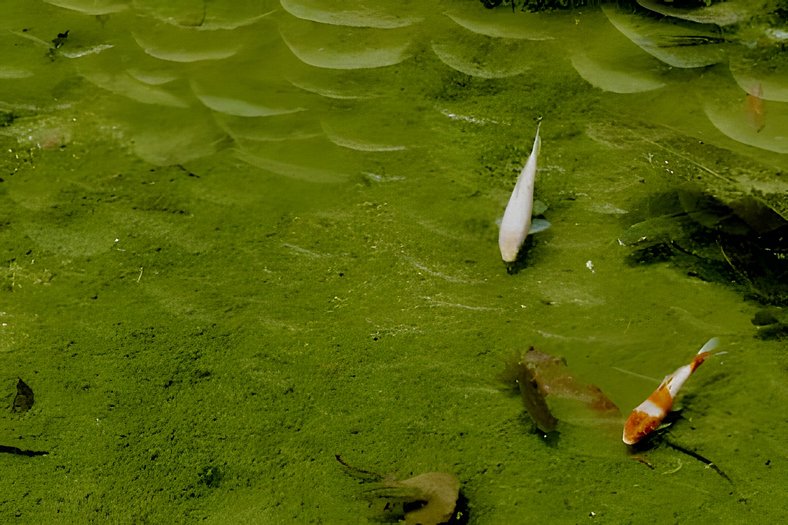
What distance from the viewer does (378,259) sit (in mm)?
1742

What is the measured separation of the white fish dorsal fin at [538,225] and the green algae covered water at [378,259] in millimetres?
19

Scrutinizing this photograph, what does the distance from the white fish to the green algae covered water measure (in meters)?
0.04

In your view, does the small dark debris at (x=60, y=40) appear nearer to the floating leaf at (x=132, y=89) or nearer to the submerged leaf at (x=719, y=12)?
the floating leaf at (x=132, y=89)

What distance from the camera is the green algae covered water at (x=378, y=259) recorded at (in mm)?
1575

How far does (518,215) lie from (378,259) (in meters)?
0.30

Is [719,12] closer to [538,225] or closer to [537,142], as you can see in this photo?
[537,142]

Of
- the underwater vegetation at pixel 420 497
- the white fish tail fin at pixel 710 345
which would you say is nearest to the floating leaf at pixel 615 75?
the white fish tail fin at pixel 710 345

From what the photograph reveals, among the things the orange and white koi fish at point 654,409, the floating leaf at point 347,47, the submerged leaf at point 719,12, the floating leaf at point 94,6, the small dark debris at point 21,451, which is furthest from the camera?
the floating leaf at point 94,6

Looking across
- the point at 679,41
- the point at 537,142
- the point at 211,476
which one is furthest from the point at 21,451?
the point at 679,41

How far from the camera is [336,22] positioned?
1.94 metres

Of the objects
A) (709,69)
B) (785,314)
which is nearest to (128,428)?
(785,314)

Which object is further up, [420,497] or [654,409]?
[654,409]

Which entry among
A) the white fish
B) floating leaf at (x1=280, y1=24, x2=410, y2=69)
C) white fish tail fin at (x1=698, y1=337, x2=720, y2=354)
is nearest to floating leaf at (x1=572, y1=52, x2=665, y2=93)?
the white fish

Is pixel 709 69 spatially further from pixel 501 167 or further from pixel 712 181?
pixel 501 167
